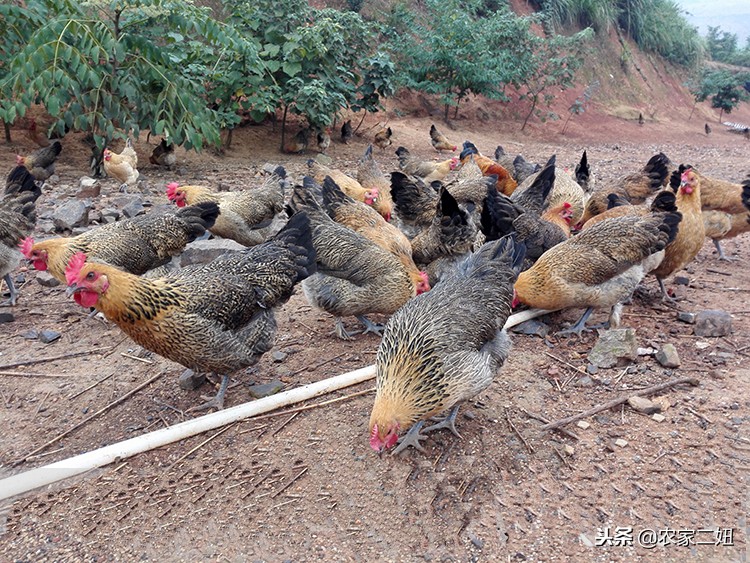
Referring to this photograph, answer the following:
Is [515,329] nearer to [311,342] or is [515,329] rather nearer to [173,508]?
[311,342]

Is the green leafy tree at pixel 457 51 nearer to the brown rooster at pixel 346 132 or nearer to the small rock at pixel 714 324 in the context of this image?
the brown rooster at pixel 346 132

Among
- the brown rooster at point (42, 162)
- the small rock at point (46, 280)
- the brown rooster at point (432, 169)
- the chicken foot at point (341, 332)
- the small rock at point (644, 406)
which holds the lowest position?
the small rock at point (46, 280)

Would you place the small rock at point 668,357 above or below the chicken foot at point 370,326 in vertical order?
above

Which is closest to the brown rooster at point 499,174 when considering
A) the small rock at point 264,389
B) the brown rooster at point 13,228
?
the small rock at point 264,389

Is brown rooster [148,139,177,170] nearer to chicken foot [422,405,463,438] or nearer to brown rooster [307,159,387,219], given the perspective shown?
brown rooster [307,159,387,219]

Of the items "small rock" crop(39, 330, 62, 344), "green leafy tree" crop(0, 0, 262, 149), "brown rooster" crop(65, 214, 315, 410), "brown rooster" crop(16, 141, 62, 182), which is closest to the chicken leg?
"brown rooster" crop(65, 214, 315, 410)

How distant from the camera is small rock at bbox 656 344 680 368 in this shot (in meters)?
4.22

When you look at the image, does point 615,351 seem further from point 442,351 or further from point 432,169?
point 432,169

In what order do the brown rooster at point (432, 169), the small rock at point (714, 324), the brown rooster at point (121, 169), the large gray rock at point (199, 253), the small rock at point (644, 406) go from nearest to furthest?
the small rock at point (644, 406), the small rock at point (714, 324), the large gray rock at point (199, 253), the brown rooster at point (121, 169), the brown rooster at point (432, 169)

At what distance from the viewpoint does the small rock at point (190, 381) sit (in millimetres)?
4055

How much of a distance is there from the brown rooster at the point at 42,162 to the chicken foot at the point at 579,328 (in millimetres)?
8344

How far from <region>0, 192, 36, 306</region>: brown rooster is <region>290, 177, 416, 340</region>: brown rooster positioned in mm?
3031

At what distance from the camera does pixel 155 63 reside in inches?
357

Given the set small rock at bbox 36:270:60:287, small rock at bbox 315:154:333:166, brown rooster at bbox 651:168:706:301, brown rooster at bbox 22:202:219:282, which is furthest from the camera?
small rock at bbox 315:154:333:166
